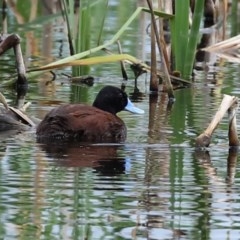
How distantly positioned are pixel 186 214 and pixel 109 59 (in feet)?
13.8

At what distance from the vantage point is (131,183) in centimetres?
716

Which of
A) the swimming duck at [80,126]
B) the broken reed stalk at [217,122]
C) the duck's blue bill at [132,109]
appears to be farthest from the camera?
the duck's blue bill at [132,109]

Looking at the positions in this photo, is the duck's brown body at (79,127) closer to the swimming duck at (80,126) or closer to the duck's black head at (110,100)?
the swimming duck at (80,126)

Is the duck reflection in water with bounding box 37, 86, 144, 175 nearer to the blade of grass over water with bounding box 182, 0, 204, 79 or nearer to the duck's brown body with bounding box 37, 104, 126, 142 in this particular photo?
the duck's brown body with bounding box 37, 104, 126, 142

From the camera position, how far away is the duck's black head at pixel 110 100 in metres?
9.51

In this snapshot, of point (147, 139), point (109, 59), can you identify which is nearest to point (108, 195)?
point (147, 139)

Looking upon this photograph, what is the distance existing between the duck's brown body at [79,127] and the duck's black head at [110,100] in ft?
1.84

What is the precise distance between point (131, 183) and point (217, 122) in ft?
4.17

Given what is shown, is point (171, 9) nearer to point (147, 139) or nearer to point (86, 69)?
point (86, 69)

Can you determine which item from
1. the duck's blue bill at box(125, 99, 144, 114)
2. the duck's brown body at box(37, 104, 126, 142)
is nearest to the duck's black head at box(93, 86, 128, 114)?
the duck's blue bill at box(125, 99, 144, 114)

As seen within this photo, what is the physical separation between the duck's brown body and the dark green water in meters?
0.12

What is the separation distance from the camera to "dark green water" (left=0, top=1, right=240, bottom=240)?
5.98 metres

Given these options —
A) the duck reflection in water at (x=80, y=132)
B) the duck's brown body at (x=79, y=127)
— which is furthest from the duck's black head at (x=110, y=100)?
the duck's brown body at (x=79, y=127)

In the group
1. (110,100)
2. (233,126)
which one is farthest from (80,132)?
(233,126)
